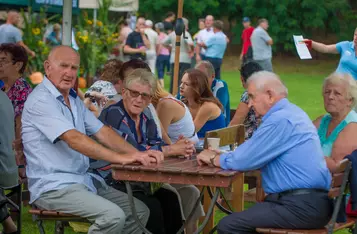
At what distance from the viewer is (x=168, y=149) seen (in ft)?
15.8

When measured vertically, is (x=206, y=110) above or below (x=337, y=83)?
below

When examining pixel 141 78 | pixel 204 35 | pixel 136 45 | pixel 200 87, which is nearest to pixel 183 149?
pixel 141 78

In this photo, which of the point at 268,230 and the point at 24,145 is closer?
Answer: the point at 268,230

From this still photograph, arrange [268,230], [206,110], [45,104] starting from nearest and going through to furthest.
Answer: [268,230] → [45,104] → [206,110]

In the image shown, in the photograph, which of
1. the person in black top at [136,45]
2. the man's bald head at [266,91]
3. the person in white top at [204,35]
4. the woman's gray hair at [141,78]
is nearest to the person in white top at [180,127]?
the woman's gray hair at [141,78]

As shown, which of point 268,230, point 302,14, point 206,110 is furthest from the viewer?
point 302,14

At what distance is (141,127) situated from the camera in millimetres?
4895

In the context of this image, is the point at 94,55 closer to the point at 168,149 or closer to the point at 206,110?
the point at 206,110

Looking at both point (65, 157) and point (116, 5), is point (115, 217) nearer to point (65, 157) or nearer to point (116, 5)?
point (65, 157)

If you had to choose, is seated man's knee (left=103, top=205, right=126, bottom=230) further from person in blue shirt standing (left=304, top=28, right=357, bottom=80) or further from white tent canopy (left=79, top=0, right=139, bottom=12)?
white tent canopy (left=79, top=0, right=139, bottom=12)

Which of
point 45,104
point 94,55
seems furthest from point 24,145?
point 94,55

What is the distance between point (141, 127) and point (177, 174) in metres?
0.92

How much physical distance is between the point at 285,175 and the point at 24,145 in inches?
58.4

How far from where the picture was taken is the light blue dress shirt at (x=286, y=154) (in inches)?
158
